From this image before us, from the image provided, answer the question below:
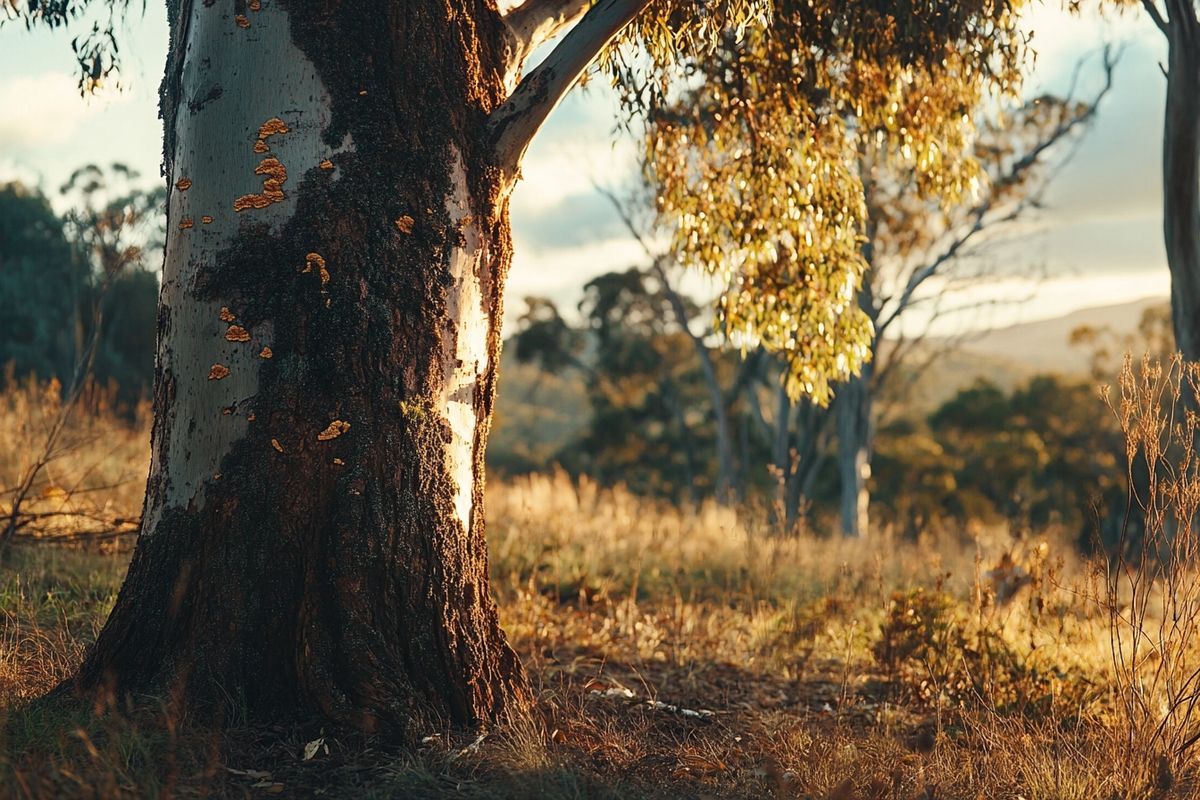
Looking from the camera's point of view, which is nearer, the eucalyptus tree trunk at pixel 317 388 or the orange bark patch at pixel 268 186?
the eucalyptus tree trunk at pixel 317 388

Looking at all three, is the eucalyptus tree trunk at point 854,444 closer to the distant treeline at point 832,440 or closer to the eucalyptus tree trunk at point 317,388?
the distant treeline at point 832,440

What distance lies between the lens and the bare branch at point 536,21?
4258mm

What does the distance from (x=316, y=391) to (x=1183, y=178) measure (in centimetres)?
646

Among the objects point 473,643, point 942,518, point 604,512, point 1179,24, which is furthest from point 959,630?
point 942,518

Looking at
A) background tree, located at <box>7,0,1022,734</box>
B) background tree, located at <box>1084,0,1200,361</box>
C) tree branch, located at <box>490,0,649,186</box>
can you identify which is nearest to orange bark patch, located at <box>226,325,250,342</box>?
background tree, located at <box>7,0,1022,734</box>

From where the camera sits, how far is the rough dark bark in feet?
11.3

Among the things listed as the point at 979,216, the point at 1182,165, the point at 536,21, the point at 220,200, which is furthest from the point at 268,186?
the point at 979,216

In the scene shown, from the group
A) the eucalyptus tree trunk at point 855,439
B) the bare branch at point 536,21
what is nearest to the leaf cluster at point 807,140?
the bare branch at point 536,21

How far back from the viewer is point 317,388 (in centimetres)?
346

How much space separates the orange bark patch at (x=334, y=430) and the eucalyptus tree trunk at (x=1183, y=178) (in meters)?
6.28

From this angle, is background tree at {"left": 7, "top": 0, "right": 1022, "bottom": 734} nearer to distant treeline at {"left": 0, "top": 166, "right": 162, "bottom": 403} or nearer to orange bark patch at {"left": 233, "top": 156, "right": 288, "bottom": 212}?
orange bark patch at {"left": 233, "top": 156, "right": 288, "bottom": 212}

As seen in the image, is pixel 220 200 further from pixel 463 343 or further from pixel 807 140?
pixel 807 140

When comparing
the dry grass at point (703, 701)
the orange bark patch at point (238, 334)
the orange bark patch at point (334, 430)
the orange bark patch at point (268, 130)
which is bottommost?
the dry grass at point (703, 701)

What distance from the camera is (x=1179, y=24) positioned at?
23.3 ft
